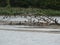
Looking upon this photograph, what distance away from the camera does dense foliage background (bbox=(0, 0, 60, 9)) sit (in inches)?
1088

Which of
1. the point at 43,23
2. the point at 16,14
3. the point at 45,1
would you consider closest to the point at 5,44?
the point at 43,23

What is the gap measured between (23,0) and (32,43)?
19754mm

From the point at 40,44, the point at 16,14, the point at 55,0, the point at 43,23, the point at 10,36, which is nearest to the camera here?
the point at 40,44

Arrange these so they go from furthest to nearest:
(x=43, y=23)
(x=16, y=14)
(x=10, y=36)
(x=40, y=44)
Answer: (x=16, y=14) < (x=43, y=23) < (x=10, y=36) < (x=40, y=44)

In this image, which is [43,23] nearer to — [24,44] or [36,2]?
[24,44]

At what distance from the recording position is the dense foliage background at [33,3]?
27.6 metres

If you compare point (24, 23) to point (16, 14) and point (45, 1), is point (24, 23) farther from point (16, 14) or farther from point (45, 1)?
point (45, 1)

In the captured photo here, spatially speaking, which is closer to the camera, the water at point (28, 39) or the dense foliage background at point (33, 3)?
the water at point (28, 39)

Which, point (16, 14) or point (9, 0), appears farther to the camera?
point (9, 0)

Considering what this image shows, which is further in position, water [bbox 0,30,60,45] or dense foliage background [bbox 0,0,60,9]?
dense foliage background [bbox 0,0,60,9]

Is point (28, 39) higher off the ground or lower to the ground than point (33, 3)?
lower

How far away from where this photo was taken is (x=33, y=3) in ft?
93.9

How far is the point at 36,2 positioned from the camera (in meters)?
28.5

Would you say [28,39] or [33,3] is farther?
[33,3]
